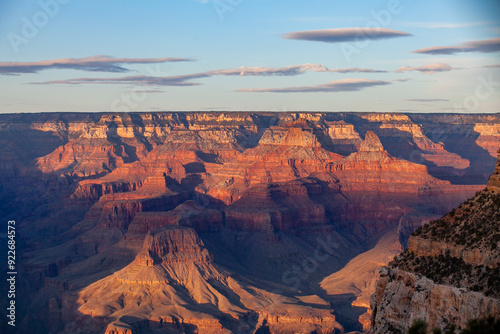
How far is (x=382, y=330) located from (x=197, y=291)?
8130 centimetres

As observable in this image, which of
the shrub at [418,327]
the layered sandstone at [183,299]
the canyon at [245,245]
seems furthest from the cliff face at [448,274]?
the layered sandstone at [183,299]

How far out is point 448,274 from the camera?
32562 millimetres

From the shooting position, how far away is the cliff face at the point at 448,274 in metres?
30.1

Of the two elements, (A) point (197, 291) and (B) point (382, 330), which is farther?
(A) point (197, 291)

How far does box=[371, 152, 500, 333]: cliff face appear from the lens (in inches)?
1185

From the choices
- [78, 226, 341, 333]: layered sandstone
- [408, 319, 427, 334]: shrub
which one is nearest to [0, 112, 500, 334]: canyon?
[78, 226, 341, 333]: layered sandstone

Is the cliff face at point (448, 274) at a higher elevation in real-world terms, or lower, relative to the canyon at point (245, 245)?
higher

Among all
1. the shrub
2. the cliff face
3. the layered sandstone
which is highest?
the cliff face

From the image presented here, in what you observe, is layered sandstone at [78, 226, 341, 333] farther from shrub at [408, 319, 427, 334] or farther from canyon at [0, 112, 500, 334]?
shrub at [408, 319, 427, 334]

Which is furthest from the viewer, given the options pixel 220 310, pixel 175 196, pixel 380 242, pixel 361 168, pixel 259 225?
pixel 175 196

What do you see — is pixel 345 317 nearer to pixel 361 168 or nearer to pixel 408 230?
pixel 408 230

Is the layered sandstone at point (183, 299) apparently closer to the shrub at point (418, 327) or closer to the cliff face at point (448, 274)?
the cliff face at point (448, 274)

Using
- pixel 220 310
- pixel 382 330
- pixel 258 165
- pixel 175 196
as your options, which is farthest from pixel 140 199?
pixel 382 330

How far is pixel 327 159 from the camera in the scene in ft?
595
